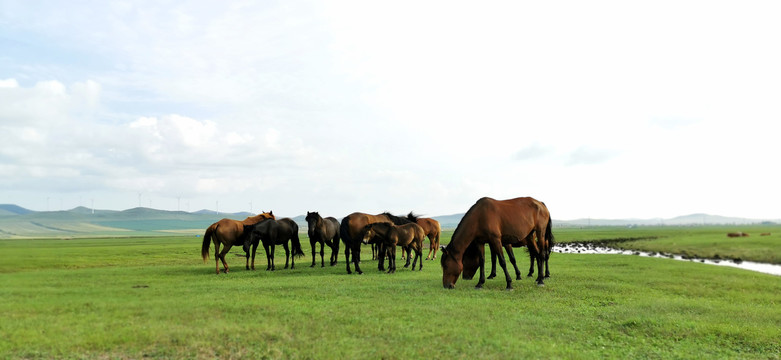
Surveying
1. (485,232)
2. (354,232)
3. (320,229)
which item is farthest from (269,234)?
(485,232)

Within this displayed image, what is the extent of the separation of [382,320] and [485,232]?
6.39 meters

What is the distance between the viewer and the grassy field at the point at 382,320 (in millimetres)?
7559

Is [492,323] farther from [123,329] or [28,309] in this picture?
[28,309]

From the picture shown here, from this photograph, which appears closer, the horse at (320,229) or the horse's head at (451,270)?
the horse's head at (451,270)

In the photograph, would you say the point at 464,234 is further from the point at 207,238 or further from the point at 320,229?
the point at 207,238

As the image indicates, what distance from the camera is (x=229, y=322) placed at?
9.14 m

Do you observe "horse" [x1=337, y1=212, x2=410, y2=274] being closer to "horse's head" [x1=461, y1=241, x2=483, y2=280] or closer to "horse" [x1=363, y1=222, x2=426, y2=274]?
"horse" [x1=363, y1=222, x2=426, y2=274]

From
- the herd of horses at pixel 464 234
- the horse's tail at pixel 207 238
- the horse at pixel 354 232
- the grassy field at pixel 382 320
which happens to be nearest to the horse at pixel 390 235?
the herd of horses at pixel 464 234

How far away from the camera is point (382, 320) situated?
369 inches

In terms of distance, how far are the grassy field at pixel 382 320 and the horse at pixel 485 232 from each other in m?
0.79

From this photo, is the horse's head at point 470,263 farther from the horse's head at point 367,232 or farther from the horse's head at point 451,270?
the horse's head at point 367,232

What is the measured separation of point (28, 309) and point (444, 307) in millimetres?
10246

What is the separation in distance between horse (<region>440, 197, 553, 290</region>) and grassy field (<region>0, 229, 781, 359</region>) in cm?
79

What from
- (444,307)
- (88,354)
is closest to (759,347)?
(444,307)
